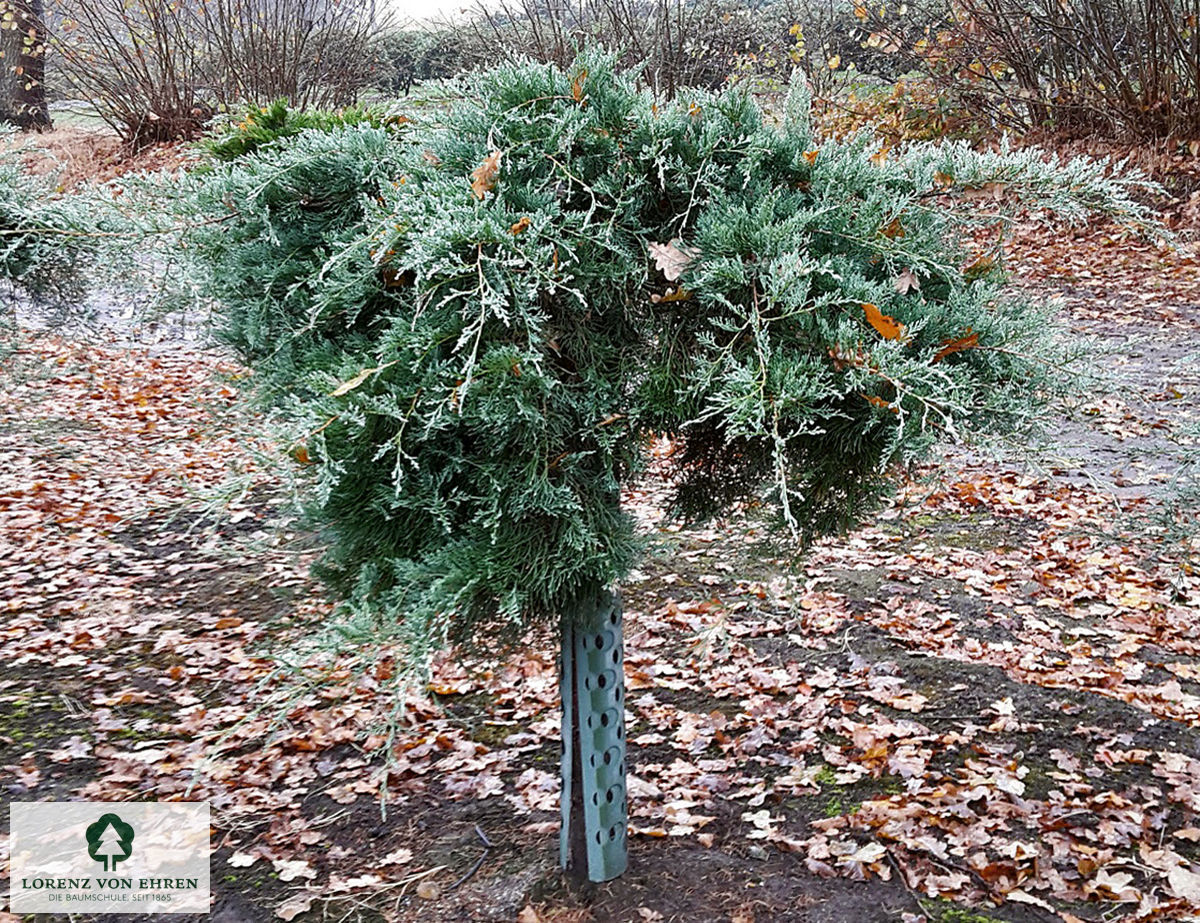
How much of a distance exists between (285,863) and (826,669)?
249 cm

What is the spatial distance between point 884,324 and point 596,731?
58.6 inches

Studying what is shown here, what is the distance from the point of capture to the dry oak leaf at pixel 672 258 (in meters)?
2.16

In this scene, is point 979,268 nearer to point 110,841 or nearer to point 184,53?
point 110,841

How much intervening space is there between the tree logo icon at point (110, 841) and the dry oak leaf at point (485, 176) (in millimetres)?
2794

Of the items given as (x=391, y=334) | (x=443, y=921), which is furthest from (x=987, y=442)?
(x=443, y=921)

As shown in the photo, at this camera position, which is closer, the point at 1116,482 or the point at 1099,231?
the point at 1116,482

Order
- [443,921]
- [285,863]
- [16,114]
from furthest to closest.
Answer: [16,114]
[285,863]
[443,921]

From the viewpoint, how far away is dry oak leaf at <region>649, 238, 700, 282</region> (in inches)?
85.1

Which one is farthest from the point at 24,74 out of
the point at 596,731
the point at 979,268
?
the point at 979,268

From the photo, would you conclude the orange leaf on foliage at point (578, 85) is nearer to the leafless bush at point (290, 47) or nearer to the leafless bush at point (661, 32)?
the leafless bush at point (661, 32)

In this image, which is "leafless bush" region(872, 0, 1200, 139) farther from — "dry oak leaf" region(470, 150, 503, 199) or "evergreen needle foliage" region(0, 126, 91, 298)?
"evergreen needle foliage" region(0, 126, 91, 298)

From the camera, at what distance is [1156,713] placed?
163 inches

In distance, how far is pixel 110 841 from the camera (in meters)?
3.59

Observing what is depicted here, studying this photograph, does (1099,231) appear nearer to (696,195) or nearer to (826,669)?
(826,669)
